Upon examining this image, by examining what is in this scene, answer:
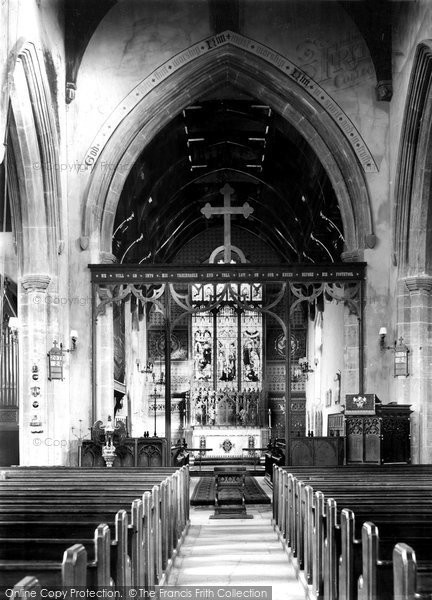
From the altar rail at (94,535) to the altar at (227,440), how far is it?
16.1 metres

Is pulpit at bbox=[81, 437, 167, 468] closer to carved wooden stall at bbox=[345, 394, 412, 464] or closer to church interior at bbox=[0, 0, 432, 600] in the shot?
church interior at bbox=[0, 0, 432, 600]

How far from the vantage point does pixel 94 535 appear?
4.94m

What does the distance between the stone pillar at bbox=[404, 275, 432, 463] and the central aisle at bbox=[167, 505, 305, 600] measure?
14.1 feet

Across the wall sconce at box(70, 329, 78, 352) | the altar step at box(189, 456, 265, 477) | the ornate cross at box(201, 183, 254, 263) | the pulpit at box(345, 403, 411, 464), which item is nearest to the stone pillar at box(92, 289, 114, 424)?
the wall sconce at box(70, 329, 78, 352)

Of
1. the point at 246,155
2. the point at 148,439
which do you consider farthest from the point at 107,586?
the point at 246,155

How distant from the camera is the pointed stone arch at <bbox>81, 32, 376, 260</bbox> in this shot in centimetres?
1778

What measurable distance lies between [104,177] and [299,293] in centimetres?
434

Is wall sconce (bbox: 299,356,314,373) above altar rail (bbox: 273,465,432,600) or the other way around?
above

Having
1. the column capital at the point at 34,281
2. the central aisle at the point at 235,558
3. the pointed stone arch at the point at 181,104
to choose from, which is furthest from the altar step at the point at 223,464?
the central aisle at the point at 235,558

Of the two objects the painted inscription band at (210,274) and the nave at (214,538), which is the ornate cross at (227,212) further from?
the nave at (214,538)

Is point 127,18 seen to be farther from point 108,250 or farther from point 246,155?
point 246,155

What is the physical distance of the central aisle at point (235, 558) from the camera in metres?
7.89

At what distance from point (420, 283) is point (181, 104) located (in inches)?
230

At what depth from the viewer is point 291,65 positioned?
1798 cm
